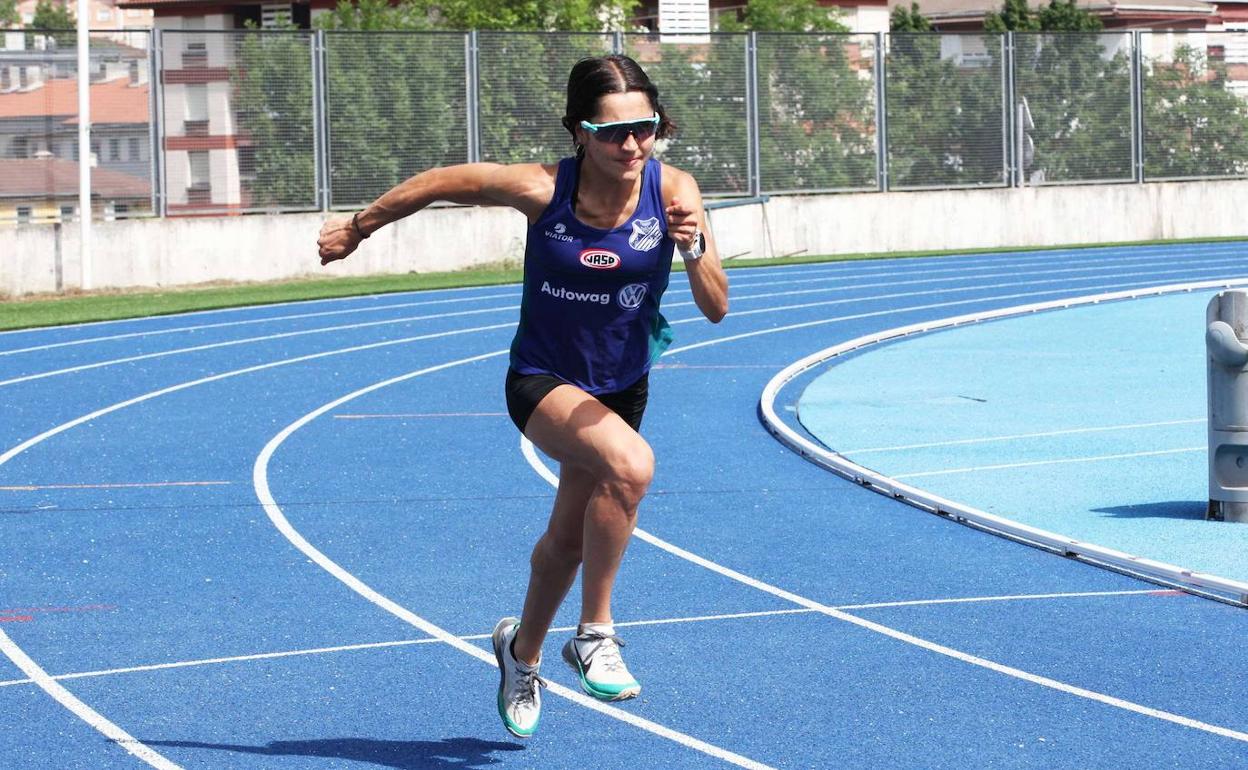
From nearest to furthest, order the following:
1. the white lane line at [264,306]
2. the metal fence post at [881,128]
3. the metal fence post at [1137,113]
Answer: the white lane line at [264,306] < the metal fence post at [881,128] < the metal fence post at [1137,113]

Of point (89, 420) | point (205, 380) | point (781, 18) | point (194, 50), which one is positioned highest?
point (781, 18)

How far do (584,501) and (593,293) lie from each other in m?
0.63

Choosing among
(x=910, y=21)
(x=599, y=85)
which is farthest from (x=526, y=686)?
(x=910, y=21)

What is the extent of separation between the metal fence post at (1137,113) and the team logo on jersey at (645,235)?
3067 cm

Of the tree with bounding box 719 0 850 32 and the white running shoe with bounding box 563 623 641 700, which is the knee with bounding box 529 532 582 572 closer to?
the white running shoe with bounding box 563 623 641 700

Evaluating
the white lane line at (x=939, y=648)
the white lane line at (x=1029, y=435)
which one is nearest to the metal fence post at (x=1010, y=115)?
the white lane line at (x=1029, y=435)

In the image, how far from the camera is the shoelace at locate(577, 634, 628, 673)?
541 centimetres

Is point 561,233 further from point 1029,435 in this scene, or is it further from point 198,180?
point 198,180

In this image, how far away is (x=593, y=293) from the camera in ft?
17.4

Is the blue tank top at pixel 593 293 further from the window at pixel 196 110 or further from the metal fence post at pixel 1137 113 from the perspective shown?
the metal fence post at pixel 1137 113

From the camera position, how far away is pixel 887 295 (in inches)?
901

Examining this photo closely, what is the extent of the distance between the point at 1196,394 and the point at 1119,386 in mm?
687

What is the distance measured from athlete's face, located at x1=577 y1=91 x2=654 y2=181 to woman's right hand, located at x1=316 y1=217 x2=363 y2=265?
0.80 m

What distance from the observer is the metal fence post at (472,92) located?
1134 inches
